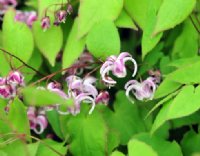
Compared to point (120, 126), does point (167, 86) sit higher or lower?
higher

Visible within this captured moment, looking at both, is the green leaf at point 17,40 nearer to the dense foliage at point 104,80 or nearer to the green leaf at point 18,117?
the dense foliage at point 104,80

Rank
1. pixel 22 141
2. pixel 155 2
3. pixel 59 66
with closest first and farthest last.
Result: pixel 22 141, pixel 155 2, pixel 59 66

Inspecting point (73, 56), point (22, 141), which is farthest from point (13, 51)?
point (22, 141)

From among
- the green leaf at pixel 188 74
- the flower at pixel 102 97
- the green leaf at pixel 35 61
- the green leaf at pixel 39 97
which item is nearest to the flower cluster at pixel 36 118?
the green leaf at pixel 35 61

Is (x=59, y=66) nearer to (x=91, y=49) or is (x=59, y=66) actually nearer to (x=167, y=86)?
(x=91, y=49)

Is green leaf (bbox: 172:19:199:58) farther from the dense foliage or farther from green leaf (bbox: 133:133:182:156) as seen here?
green leaf (bbox: 133:133:182:156)

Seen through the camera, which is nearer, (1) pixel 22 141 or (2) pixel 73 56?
(1) pixel 22 141

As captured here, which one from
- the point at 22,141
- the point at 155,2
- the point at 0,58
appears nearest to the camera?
the point at 22,141
